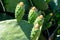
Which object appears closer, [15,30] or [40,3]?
[15,30]

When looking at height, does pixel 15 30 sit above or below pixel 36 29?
below

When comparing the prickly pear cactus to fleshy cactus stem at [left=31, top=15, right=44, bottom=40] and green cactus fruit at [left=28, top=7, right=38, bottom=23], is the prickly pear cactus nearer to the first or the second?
green cactus fruit at [left=28, top=7, right=38, bottom=23]

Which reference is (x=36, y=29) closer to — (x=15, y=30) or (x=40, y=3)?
(x=15, y=30)

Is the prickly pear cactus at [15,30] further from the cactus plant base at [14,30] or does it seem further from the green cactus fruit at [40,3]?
the green cactus fruit at [40,3]

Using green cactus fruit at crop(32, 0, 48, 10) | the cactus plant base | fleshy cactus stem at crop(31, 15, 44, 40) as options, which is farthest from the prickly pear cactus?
green cactus fruit at crop(32, 0, 48, 10)

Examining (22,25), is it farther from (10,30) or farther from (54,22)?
(54,22)

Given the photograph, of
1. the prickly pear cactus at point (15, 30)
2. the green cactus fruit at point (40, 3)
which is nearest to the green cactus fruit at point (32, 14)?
the prickly pear cactus at point (15, 30)

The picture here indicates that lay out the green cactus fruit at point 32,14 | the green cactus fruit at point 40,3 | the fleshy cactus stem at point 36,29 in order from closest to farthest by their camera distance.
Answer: the fleshy cactus stem at point 36,29, the green cactus fruit at point 32,14, the green cactus fruit at point 40,3

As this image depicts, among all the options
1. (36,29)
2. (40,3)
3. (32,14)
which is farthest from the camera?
(40,3)

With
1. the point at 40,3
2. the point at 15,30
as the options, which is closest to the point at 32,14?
the point at 15,30
